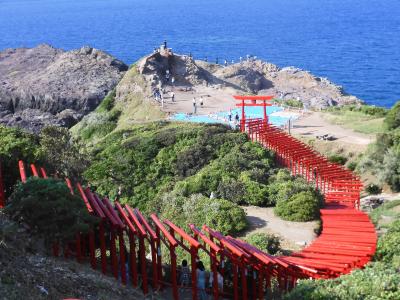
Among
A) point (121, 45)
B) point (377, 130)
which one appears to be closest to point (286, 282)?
point (377, 130)

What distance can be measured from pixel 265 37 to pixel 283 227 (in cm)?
11567

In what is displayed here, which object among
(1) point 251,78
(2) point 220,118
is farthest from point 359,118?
(1) point 251,78

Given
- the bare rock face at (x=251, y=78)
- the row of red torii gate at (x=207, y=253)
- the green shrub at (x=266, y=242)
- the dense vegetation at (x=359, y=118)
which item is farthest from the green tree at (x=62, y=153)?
the bare rock face at (x=251, y=78)

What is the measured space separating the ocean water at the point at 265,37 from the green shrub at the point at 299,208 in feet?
176

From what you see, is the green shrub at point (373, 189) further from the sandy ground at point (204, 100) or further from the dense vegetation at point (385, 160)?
the sandy ground at point (204, 100)

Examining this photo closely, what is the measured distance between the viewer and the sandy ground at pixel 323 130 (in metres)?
33.2

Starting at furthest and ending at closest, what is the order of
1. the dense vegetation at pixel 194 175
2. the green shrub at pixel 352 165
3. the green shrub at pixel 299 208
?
1. the green shrub at pixel 352 165
2. the dense vegetation at pixel 194 175
3. the green shrub at pixel 299 208

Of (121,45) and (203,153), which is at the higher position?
(121,45)

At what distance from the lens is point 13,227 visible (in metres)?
12.8

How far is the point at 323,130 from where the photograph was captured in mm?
35125

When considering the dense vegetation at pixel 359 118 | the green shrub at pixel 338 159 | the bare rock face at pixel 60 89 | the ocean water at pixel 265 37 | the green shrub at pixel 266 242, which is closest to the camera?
the green shrub at pixel 266 242

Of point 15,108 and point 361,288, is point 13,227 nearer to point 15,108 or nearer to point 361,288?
point 361,288

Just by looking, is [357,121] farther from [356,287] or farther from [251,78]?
[251,78]

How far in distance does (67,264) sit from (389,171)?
18187mm
